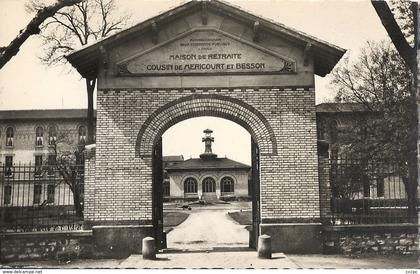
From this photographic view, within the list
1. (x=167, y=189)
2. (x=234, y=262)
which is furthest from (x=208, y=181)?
(x=234, y=262)

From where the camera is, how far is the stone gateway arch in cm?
1233

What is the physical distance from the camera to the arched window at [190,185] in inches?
2291

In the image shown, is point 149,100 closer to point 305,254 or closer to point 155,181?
point 155,181

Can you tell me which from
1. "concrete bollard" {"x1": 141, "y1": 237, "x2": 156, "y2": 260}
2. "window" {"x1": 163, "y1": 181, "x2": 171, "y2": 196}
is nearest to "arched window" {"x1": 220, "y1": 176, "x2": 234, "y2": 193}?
"window" {"x1": 163, "y1": 181, "x2": 171, "y2": 196}

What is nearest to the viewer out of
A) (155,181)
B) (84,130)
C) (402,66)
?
(155,181)

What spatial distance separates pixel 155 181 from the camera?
43.1ft

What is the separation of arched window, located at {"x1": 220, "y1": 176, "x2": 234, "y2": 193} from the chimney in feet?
14.5

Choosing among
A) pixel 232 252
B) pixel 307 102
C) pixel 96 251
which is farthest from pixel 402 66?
pixel 96 251

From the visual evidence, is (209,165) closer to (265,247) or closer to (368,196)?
(368,196)

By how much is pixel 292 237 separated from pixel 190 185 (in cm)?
4647

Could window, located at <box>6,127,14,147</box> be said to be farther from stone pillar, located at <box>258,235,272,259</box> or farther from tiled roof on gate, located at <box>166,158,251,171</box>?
stone pillar, located at <box>258,235,272,259</box>

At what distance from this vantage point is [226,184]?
58.1m

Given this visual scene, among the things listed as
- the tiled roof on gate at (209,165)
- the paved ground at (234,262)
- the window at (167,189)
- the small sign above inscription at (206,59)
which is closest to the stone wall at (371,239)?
the paved ground at (234,262)

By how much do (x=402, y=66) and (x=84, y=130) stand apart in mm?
40660
